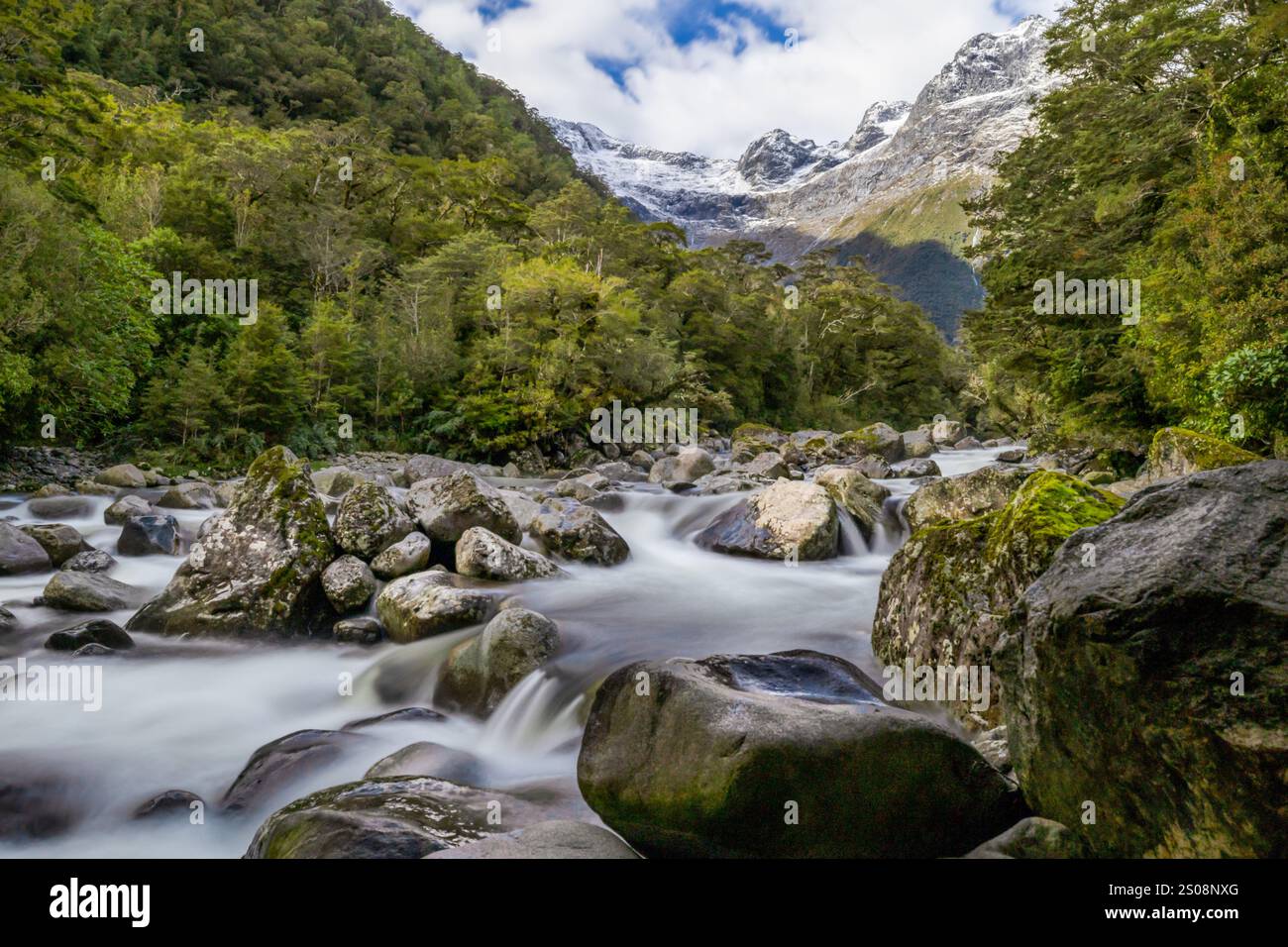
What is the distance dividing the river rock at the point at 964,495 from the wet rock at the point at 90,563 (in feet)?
38.5

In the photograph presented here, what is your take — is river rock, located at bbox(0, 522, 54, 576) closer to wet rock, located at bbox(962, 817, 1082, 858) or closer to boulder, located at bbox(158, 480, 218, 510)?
boulder, located at bbox(158, 480, 218, 510)

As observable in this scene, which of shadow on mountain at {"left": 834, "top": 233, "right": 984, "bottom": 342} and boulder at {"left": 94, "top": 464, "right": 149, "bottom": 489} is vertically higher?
shadow on mountain at {"left": 834, "top": 233, "right": 984, "bottom": 342}

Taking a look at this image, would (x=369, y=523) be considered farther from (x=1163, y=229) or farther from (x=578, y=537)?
(x=1163, y=229)

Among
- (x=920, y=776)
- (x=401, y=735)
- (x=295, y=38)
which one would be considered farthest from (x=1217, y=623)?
(x=295, y=38)

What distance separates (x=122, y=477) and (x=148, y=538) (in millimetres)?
6494

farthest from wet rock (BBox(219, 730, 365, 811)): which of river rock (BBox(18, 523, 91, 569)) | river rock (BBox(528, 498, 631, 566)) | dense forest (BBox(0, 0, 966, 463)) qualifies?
dense forest (BBox(0, 0, 966, 463))

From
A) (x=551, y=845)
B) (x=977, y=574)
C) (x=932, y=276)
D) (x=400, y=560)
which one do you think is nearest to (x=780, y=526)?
(x=977, y=574)

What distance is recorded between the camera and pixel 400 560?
8.30 m

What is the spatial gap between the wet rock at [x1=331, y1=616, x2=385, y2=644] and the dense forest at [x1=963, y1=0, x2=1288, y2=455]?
12105mm

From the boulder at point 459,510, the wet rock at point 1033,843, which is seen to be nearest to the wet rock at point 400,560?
the boulder at point 459,510

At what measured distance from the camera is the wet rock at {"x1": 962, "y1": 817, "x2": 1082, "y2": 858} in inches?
115

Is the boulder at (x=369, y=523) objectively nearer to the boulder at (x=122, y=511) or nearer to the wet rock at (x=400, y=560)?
the wet rock at (x=400, y=560)
